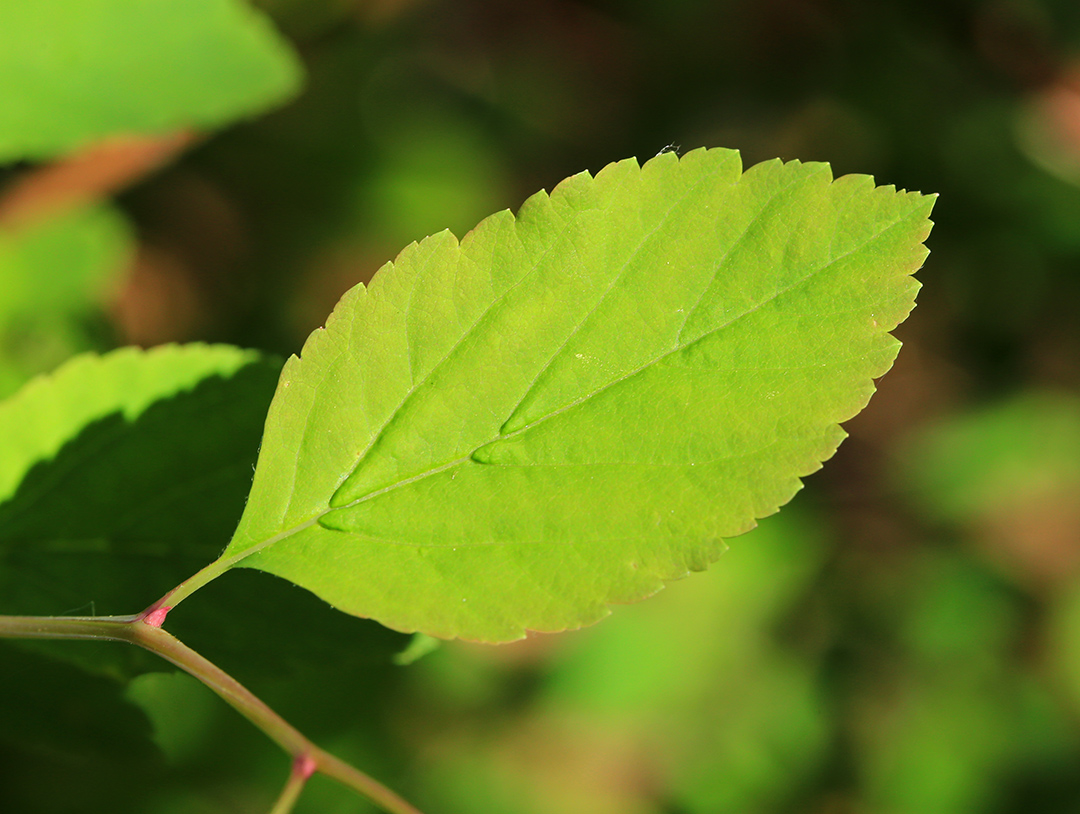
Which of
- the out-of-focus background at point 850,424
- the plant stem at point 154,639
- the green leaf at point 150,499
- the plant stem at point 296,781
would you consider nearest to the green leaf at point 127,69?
the green leaf at point 150,499

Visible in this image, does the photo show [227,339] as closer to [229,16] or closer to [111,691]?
[229,16]

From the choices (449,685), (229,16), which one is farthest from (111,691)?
(449,685)

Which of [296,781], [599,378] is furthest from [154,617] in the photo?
[599,378]

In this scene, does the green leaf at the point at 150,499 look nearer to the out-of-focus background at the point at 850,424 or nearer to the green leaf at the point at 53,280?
the green leaf at the point at 53,280

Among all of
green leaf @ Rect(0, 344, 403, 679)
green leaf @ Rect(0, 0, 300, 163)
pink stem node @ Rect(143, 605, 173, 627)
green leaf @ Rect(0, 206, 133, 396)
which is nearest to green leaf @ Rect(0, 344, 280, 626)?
green leaf @ Rect(0, 344, 403, 679)

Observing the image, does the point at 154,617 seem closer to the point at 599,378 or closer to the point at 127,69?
the point at 599,378

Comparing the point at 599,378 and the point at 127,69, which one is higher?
the point at 127,69
